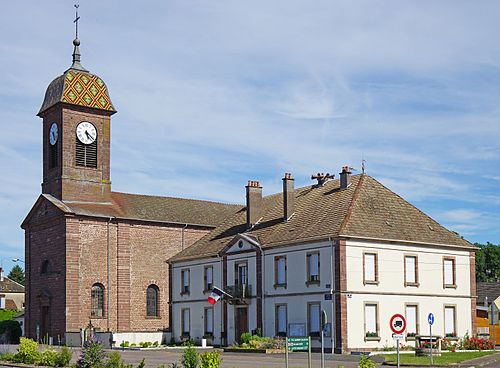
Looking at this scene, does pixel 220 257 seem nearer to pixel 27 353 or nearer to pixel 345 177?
pixel 345 177

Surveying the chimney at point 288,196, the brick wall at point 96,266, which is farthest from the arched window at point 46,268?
the chimney at point 288,196

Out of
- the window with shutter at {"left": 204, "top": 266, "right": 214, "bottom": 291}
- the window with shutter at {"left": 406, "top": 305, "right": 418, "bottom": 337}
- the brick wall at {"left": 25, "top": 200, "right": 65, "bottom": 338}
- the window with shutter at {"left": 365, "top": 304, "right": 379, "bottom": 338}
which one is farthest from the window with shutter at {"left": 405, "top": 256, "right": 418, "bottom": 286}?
the brick wall at {"left": 25, "top": 200, "right": 65, "bottom": 338}

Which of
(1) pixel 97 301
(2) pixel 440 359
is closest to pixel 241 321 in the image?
(1) pixel 97 301

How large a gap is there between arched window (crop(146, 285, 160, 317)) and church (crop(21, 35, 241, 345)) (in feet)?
0.26

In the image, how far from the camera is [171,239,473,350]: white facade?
45.4 meters

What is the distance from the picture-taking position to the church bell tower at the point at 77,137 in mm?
66419

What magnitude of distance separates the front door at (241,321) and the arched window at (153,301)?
54.1 feet


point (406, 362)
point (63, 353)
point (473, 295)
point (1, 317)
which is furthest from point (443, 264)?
point (1, 317)

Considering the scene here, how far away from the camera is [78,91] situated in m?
67.5

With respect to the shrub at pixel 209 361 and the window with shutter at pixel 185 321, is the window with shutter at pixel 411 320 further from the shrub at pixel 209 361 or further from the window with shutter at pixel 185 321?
the shrub at pixel 209 361

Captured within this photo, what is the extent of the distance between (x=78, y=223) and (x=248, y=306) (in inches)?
708

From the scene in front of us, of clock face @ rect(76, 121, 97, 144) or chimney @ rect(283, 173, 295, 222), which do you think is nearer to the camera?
chimney @ rect(283, 173, 295, 222)

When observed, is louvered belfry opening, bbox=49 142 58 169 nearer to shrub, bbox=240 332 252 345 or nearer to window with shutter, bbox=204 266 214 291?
window with shutter, bbox=204 266 214 291

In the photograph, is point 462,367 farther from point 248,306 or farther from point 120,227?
point 120,227
